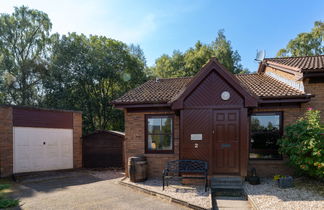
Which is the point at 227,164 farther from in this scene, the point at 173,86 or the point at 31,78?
the point at 31,78

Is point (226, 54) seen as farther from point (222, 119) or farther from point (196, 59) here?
point (222, 119)

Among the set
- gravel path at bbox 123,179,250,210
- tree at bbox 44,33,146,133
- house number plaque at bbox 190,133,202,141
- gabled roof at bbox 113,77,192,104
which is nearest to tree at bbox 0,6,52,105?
tree at bbox 44,33,146,133

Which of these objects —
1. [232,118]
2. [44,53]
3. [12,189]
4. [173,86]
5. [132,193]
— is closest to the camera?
[132,193]

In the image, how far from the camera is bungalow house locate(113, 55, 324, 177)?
683cm

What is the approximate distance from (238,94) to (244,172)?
8.98 feet

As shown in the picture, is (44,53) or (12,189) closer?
(12,189)

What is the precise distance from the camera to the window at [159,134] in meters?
8.12

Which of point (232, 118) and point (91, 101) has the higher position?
point (91, 101)

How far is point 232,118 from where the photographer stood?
6.89 meters

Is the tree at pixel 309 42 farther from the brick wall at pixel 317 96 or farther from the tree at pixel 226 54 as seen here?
the brick wall at pixel 317 96

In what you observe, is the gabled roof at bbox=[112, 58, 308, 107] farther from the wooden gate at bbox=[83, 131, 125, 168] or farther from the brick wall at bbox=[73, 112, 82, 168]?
the brick wall at bbox=[73, 112, 82, 168]

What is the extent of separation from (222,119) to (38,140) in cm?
971

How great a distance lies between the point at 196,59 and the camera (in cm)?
2336

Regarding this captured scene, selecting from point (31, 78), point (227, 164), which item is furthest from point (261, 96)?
point (31, 78)
